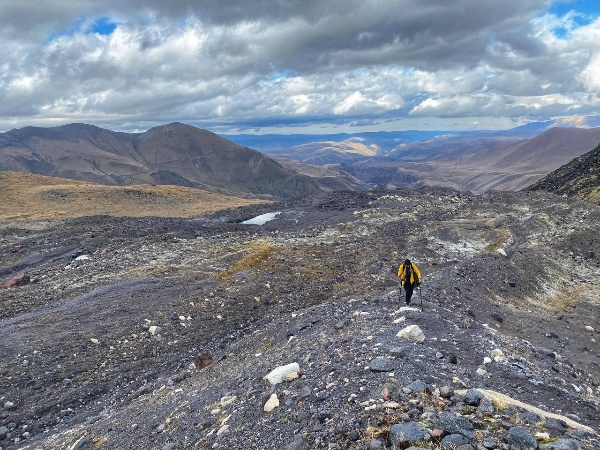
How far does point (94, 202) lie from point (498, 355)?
60.7m

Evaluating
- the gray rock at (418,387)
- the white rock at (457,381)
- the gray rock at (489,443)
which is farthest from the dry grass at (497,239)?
the gray rock at (489,443)

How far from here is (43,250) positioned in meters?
31.2

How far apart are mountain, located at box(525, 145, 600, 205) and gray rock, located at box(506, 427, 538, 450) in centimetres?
4967

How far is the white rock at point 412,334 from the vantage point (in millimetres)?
9977

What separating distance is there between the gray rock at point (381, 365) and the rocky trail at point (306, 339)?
31 mm

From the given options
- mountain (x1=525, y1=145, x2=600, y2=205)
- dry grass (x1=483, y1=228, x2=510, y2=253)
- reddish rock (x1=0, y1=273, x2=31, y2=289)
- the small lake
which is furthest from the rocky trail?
mountain (x1=525, y1=145, x2=600, y2=205)

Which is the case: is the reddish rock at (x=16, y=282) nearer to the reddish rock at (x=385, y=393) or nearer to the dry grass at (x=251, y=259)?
the dry grass at (x=251, y=259)

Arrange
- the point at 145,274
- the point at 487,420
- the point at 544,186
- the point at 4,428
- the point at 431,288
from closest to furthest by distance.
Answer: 1. the point at 487,420
2. the point at 4,428
3. the point at 431,288
4. the point at 145,274
5. the point at 544,186

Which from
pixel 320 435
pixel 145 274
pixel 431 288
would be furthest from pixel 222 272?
pixel 320 435

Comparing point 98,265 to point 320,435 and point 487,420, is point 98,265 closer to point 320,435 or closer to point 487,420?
point 320,435

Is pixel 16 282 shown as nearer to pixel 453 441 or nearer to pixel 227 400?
pixel 227 400

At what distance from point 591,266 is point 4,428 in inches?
1169

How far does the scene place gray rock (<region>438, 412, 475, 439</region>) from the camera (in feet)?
19.4

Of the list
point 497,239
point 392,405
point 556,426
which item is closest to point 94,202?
point 497,239
